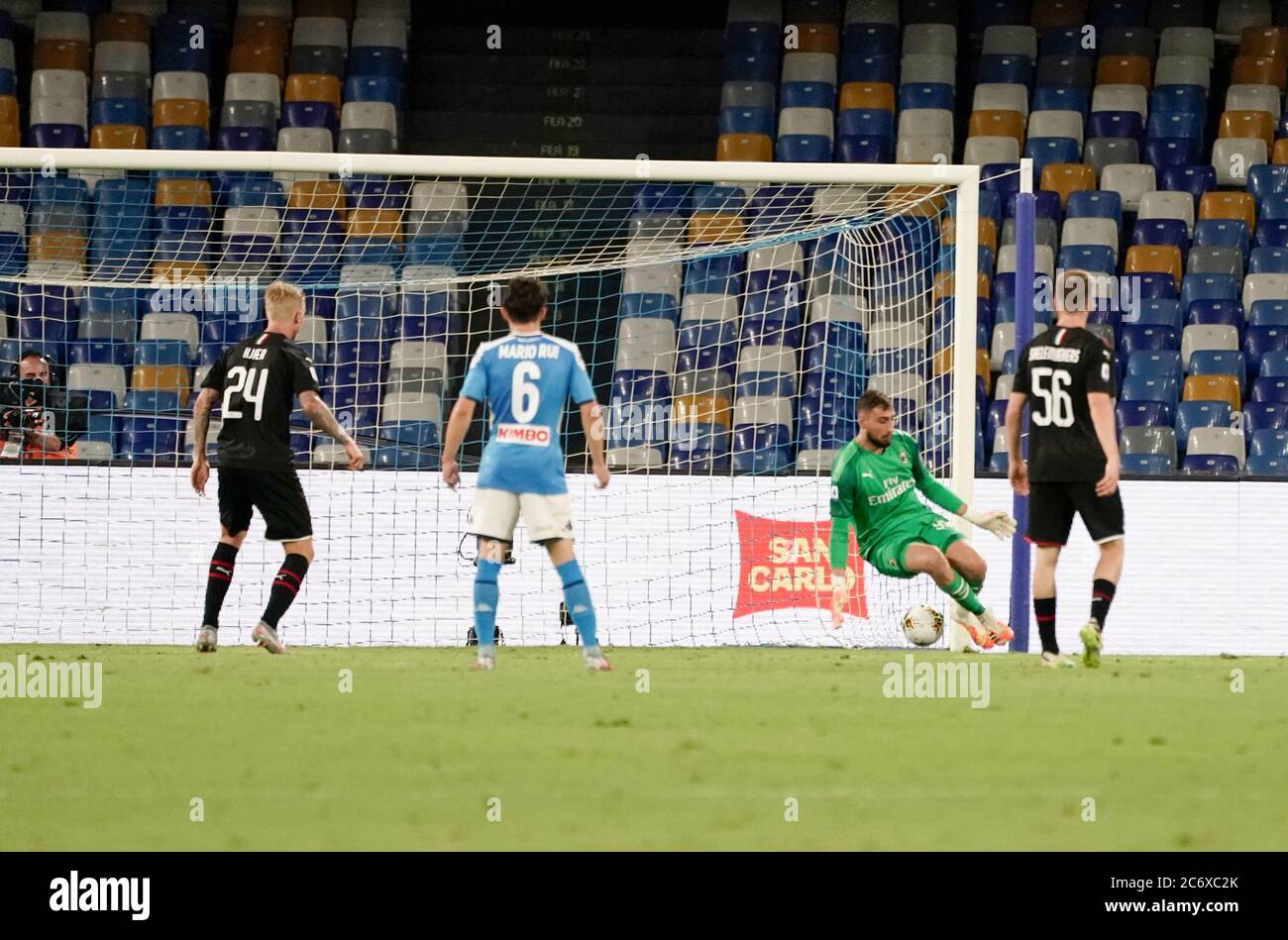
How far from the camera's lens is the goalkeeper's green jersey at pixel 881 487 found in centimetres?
1045

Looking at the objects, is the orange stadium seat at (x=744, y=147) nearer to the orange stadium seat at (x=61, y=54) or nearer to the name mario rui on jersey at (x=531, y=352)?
the orange stadium seat at (x=61, y=54)

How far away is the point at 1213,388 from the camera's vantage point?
1548 cm

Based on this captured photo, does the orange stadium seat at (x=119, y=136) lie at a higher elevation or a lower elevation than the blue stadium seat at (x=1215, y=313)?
higher

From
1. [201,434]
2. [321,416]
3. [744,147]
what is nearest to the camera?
[321,416]

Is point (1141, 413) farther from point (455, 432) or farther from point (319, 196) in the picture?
point (455, 432)

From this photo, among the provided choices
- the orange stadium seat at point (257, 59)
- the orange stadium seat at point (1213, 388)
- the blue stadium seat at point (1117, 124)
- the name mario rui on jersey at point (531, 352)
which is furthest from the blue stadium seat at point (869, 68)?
the name mario rui on jersey at point (531, 352)

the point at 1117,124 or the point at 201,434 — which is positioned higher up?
the point at 1117,124

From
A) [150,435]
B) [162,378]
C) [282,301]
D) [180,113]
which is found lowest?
[150,435]

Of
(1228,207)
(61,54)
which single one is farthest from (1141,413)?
(61,54)

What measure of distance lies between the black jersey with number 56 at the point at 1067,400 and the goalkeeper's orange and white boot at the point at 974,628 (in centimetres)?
162

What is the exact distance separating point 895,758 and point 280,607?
501 centimetres

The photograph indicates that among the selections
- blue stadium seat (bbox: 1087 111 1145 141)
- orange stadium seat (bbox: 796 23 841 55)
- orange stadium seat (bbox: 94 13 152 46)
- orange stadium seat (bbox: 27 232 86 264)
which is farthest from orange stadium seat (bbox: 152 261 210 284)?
blue stadium seat (bbox: 1087 111 1145 141)

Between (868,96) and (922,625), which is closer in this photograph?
(922,625)

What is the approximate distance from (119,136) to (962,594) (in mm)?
10615
